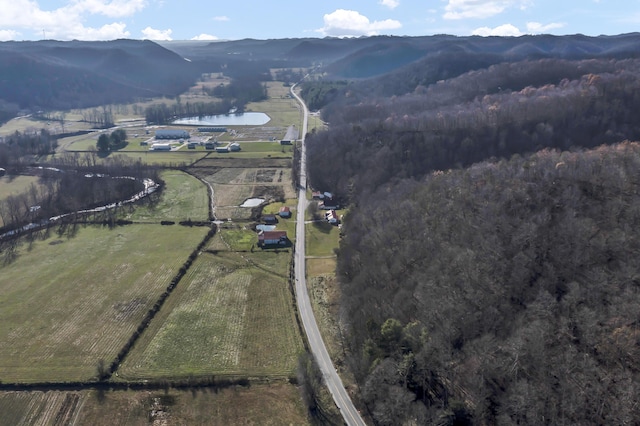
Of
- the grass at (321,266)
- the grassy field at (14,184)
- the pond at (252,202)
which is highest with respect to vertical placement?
the grassy field at (14,184)

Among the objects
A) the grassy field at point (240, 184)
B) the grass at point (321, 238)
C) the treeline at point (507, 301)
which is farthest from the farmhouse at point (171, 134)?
the treeline at point (507, 301)

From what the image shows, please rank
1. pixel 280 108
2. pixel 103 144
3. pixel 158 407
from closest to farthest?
pixel 158 407 < pixel 103 144 < pixel 280 108

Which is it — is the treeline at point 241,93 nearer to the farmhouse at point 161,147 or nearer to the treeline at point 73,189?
the farmhouse at point 161,147

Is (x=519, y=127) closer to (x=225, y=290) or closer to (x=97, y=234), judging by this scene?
(x=225, y=290)

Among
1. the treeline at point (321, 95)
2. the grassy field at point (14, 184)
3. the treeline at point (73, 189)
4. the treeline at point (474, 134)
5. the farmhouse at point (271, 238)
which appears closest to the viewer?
the farmhouse at point (271, 238)

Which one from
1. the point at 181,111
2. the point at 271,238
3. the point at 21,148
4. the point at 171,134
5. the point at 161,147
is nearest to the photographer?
the point at 271,238

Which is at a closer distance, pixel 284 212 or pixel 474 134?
pixel 284 212

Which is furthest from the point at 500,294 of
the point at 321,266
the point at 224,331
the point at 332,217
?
the point at 332,217

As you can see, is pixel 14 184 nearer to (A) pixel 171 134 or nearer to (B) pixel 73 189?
(B) pixel 73 189
